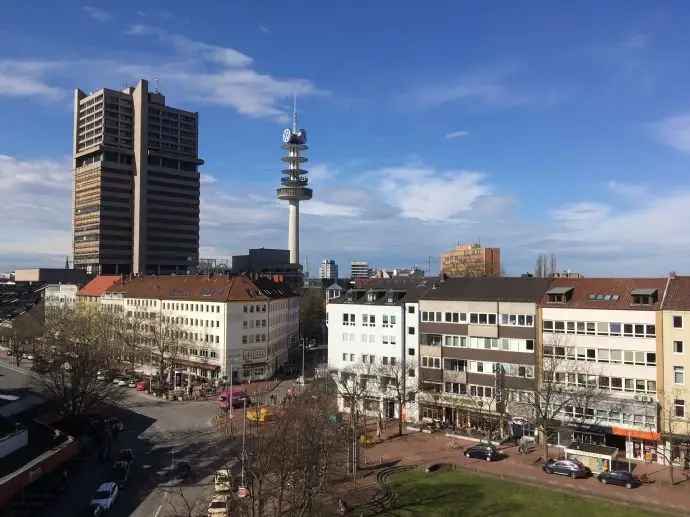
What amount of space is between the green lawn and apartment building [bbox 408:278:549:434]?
11.7 meters

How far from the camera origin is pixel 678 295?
48281 mm

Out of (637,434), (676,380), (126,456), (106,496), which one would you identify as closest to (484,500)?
(637,434)

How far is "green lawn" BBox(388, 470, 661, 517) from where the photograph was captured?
3694 cm

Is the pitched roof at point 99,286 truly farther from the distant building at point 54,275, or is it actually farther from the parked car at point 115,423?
the parked car at point 115,423

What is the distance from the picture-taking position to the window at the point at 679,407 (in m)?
45.8

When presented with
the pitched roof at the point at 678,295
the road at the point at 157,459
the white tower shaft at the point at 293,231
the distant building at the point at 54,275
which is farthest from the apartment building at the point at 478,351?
the distant building at the point at 54,275

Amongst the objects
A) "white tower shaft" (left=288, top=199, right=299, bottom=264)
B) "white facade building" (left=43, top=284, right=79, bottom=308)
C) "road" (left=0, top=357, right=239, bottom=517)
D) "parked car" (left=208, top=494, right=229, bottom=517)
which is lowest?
"road" (left=0, top=357, right=239, bottom=517)

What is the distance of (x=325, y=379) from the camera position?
70812 millimetres

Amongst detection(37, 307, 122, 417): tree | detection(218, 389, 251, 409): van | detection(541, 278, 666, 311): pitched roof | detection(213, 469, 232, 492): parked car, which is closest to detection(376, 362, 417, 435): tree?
detection(541, 278, 666, 311): pitched roof

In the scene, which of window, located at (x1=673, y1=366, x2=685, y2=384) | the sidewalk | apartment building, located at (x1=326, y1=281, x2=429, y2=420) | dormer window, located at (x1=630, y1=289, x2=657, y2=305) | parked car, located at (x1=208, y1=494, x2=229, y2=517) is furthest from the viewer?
apartment building, located at (x1=326, y1=281, x2=429, y2=420)

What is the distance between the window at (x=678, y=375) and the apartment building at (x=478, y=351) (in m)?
11.3

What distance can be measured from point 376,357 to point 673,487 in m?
31.2

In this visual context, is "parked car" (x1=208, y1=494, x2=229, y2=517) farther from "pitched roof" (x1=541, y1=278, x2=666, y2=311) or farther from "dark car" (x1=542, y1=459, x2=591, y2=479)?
"pitched roof" (x1=541, y1=278, x2=666, y2=311)

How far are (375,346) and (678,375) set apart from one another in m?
30.1
